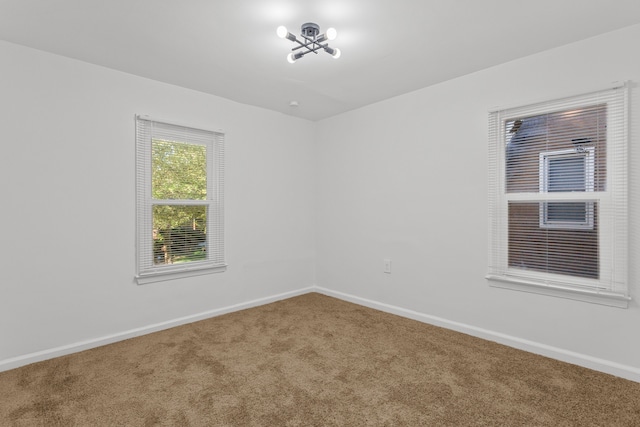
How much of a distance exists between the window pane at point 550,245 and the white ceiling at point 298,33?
1251mm

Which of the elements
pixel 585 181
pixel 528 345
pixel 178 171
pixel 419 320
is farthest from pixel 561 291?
pixel 178 171

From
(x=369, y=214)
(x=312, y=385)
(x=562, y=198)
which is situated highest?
(x=562, y=198)

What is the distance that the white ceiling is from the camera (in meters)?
1.94

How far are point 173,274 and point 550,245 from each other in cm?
334

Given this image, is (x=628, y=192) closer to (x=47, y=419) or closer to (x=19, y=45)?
(x=47, y=419)

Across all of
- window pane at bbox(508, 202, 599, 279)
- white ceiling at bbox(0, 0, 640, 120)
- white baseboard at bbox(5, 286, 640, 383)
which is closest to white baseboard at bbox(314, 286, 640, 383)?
white baseboard at bbox(5, 286, 640, 383)

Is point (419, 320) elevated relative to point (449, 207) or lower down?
lower down

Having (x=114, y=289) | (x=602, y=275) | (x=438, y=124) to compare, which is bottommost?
(x=114, y=289)

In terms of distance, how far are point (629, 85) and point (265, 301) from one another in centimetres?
376

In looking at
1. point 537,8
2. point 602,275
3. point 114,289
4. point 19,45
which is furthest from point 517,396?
point 19,45

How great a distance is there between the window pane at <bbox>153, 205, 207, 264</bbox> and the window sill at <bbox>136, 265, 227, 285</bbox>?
11cm

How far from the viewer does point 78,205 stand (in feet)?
8.66

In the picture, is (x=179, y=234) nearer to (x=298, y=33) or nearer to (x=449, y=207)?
(x=298, y=33)

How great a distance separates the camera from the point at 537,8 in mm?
1964
